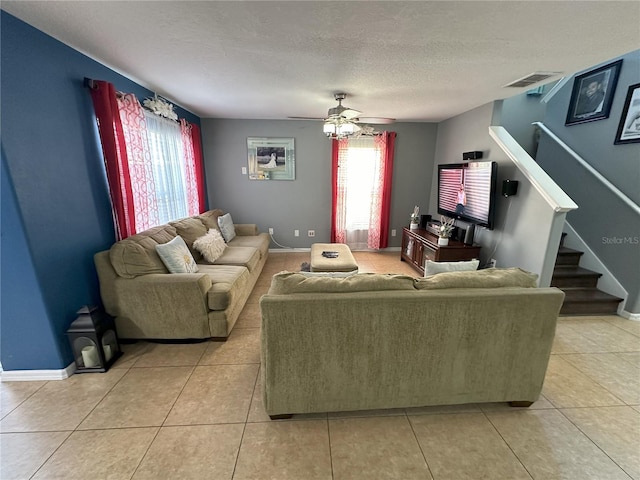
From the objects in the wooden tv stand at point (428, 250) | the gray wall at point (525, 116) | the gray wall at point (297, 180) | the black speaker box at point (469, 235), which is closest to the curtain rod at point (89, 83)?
the gray wall at point (297, 180)

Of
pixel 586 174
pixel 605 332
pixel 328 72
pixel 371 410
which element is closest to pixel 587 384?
pixel 605 332

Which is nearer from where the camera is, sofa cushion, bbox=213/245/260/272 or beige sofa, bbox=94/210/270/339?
beige sofa, bbox=94/210/270/339

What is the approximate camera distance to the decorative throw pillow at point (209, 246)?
311cm

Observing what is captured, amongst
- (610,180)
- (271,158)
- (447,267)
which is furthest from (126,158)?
(610,180)

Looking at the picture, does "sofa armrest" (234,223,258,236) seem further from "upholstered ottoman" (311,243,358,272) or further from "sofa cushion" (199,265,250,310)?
"sofa cushion" (199,265,250,310)

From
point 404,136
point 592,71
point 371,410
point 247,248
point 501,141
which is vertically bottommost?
point 371,410

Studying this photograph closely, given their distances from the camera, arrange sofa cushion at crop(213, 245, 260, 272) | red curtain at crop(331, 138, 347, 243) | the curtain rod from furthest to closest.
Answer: red curtain at crop(331, 138, 347, 243), sofa cushion at crop(213, 245, 260, 272), the curtain rod

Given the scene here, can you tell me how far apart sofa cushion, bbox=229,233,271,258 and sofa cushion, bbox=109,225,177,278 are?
147 cm

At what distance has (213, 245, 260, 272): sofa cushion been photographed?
315cm

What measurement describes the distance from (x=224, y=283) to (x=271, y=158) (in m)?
2.83

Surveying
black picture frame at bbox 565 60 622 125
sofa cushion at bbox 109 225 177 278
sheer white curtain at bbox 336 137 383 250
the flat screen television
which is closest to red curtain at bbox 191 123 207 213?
sofa cushion at bbox 109 225 177 278

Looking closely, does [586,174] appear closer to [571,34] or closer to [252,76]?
[571,34]

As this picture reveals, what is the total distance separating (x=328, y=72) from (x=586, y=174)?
11.1 feet

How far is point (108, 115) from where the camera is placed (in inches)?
86.1
